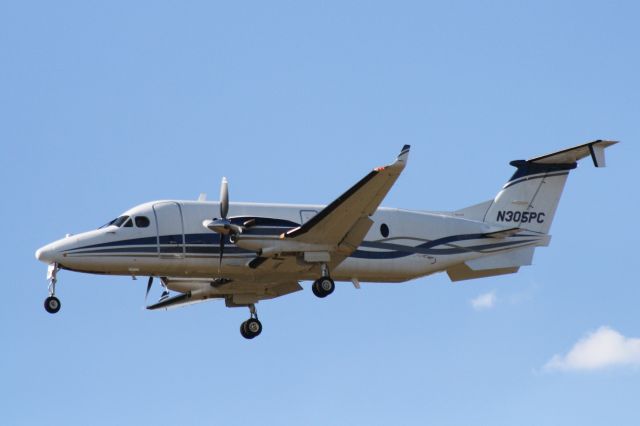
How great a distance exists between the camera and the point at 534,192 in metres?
38.3

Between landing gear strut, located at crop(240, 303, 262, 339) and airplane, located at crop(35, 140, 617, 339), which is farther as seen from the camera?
landing gear strut, located at crop(240, 303, 262, 339)

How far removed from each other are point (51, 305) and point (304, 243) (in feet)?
22.5

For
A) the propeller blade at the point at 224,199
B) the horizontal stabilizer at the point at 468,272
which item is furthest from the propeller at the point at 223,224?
the horizontal stabilizer at the point at 468,272

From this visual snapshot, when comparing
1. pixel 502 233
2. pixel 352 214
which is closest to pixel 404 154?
pixel 352 214

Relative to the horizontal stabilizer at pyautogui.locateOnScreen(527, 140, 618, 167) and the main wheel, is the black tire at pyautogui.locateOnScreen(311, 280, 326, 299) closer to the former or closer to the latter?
the main wheel

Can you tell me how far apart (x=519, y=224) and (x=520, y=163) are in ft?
6.68

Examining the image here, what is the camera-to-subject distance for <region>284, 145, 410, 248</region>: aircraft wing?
3103 centimetres

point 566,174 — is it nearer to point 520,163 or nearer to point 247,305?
point 520,163

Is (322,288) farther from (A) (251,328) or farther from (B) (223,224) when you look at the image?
(A) (251,328)

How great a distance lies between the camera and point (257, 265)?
1318 inches

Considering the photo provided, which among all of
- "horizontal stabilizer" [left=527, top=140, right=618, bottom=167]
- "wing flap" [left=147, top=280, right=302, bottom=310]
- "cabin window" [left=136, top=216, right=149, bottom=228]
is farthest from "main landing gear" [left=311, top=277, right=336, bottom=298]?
"horizontal stabilizer" [left=527, top=140, right=618, bottom=167]

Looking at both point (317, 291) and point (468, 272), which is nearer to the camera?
point (317, 291)

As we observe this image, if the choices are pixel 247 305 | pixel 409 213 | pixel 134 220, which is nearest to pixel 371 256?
pixel 409 213

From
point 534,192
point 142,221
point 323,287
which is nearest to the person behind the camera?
point 142,221
